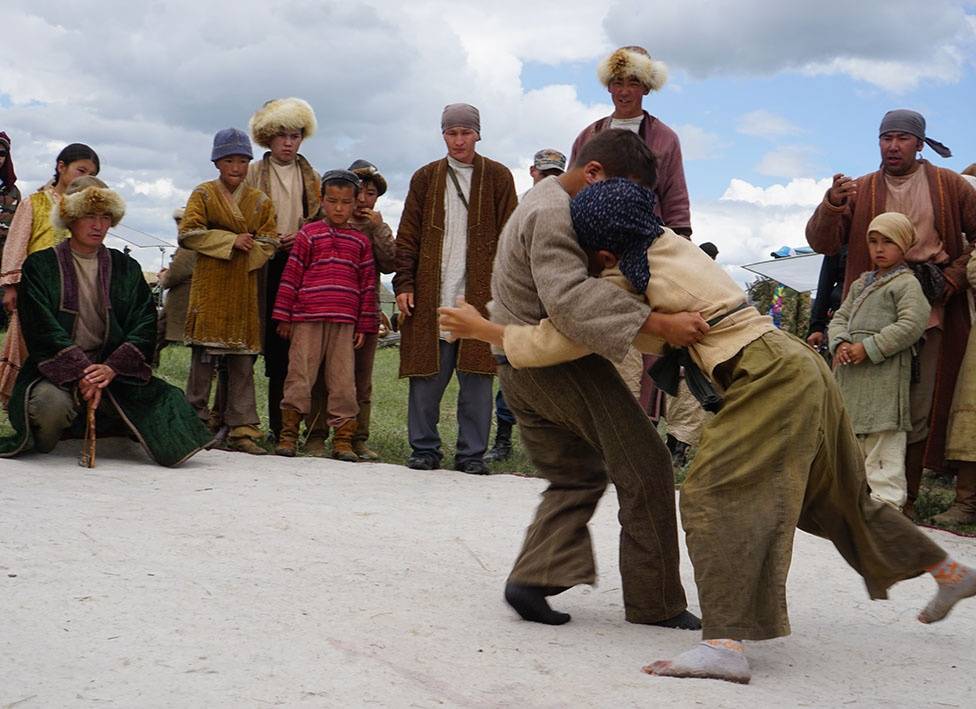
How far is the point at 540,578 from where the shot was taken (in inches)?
149

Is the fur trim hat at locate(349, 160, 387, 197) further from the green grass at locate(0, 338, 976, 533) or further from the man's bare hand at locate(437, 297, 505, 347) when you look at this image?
the man's bare hand at locate(437, 297, 505, 347)

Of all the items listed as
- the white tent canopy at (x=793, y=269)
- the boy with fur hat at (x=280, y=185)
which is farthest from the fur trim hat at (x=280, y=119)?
the white tent canopy at (x=793, y=269)

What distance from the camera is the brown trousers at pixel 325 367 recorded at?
6855 mm

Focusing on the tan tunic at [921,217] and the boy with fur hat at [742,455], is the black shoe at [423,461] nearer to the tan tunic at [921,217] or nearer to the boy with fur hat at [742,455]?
the tan tunic at [921,217]

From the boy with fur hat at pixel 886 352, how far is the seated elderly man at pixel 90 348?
11.5 feet

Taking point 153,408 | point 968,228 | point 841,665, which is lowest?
point 841,665

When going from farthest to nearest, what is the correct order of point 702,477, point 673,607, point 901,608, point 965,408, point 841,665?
1. point 965,408
2. point 901,608
3. point 673,607
4. point 841,665
5. point 702,477

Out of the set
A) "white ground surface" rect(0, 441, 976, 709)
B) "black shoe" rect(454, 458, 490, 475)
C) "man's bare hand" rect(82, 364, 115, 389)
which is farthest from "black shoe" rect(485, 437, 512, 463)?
"man's bare hand" rect(82, 364, 115, 389)

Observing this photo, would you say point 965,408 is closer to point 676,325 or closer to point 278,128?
point 676,325

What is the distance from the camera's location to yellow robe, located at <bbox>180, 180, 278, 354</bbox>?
22.6ft

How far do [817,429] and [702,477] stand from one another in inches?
14.2

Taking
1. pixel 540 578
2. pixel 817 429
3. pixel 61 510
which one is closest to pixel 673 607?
pixel 540 578

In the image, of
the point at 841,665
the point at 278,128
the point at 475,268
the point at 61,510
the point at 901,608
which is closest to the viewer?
the point at 841,665

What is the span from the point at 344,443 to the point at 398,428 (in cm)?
186
